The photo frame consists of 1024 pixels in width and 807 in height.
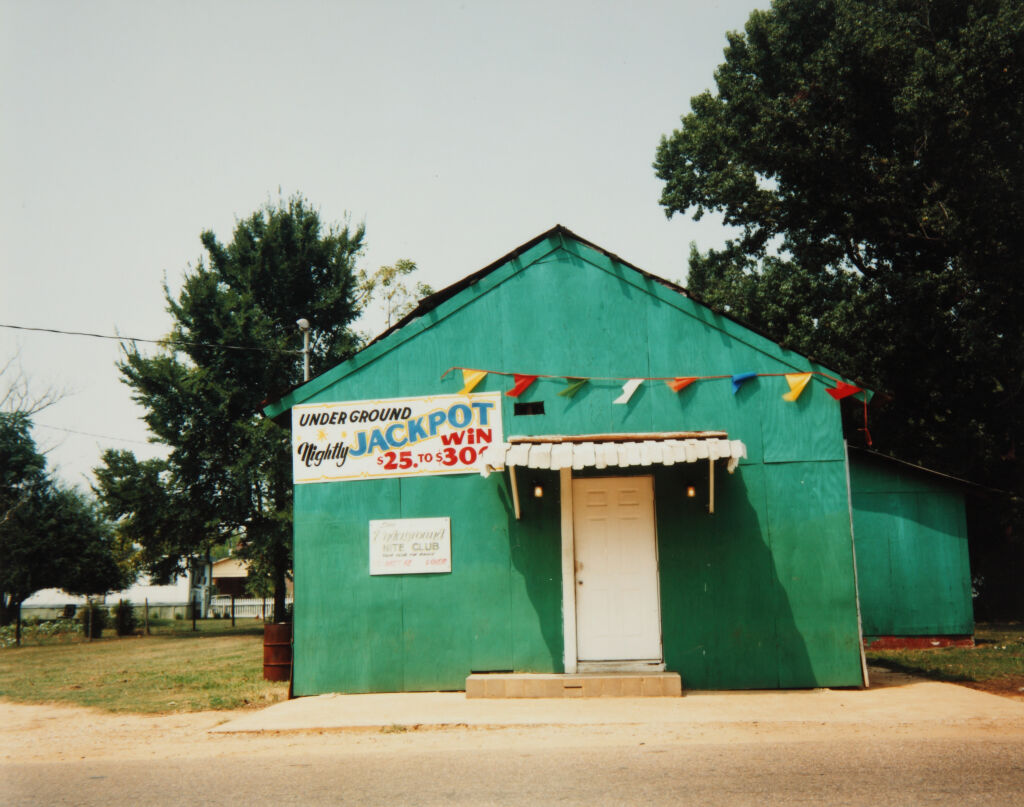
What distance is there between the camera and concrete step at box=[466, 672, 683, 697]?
9.72m

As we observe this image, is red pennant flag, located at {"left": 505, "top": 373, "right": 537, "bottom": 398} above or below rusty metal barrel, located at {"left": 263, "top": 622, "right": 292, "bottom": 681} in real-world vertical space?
above

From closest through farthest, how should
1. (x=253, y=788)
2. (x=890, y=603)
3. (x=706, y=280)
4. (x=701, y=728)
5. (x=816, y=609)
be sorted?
(x=253, y=788) → (x=701, y=728) → (x=816, y=609) → (x=890, y=603) → (x=706, y=280)

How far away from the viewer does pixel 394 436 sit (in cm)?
1105

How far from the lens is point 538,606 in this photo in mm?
10547

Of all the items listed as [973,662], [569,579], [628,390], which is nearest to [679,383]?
[628,390]

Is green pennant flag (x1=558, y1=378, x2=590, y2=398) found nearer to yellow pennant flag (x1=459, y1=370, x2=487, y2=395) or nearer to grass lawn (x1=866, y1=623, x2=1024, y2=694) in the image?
yellow pennant flag (x1=459, y1=370, x2=487, y2=395)

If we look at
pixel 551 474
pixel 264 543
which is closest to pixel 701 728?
pixel 551 474

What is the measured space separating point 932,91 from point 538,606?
15752 millimetres

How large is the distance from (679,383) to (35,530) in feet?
115

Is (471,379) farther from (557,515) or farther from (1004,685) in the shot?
(1004,685)

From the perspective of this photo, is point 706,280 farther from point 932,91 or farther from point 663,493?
point 663,493

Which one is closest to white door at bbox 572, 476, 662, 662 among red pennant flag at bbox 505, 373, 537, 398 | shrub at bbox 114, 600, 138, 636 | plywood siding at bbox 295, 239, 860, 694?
plywood siding at bbox 295, 239, 860, 694

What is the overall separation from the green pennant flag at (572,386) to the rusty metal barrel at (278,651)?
5726 mm

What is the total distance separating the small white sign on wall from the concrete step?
5.11 feet
